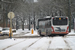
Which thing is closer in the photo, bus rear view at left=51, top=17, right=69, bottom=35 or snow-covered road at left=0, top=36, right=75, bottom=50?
snow-covered road at left=0, top=36, right=75, bottom=50

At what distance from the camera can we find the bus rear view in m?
27.8

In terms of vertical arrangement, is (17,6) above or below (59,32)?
above

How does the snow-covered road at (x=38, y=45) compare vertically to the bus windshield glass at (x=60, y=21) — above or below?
below

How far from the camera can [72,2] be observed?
4750 centimetres

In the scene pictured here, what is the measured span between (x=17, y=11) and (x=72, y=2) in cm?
1651

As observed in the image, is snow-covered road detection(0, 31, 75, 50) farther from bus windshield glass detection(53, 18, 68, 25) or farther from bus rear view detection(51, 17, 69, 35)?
bus windshield glass detection(53, 18, 68, 25)

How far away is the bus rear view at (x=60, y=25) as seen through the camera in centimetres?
2784

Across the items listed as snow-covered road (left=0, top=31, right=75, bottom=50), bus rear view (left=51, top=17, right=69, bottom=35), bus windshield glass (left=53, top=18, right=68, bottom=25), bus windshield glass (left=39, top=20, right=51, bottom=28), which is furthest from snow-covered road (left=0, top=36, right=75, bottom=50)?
bus windshield glass (left=39, top=20, right=51, bottom=28)

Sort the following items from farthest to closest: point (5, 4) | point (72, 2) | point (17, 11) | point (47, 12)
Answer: point (47, 12)
point (17, 11)
point (5, 4)
point (72, 2)

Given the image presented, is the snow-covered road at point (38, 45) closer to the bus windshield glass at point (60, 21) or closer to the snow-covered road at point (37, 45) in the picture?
the snow-covered road at point (37, 45)

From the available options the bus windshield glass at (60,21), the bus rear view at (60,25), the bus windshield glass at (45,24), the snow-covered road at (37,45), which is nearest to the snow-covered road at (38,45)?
the snow-covered road at (37,45)

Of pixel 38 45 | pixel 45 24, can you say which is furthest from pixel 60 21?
pixel 38 45

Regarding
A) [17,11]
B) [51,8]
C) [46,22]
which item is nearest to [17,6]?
[17,11]

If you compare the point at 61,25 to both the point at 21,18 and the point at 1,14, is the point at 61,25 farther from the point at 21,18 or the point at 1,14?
the point at 21,18
